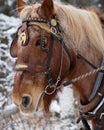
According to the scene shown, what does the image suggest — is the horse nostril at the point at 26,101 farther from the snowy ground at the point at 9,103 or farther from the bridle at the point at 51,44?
the snowy ground at the point at 9,103

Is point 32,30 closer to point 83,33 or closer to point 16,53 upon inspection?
point 16,53

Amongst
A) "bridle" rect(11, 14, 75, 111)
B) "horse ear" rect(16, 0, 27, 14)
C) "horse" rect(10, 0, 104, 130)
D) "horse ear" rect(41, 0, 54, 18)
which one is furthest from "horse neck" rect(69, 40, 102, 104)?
"horse ear" rect(16, 0, 27, 14)

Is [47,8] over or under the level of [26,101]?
over

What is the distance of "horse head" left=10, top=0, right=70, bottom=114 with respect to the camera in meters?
2.47

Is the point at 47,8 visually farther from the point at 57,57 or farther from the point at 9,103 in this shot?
the point at 9,103

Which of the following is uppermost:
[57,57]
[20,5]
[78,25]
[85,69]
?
[20,5]

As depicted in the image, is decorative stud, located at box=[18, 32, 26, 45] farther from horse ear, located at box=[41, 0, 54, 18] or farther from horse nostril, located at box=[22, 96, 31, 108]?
horse nostril, located at box=[22, 96, 31, 108]

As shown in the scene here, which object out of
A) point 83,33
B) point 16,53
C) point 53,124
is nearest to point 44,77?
point 16,53

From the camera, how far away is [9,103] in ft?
17.5

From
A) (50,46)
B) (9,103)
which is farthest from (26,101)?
(9,103)

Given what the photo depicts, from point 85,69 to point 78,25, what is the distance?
0.34 metres

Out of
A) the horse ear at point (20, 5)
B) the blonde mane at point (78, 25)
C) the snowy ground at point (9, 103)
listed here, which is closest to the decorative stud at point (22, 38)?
the blonde mane at point (78, 25)

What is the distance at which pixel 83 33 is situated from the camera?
9.08 feet

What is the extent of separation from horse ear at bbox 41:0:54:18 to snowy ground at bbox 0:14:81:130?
679 millimetres
